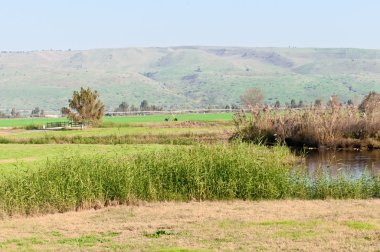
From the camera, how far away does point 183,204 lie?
22766mm

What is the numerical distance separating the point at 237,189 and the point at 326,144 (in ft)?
102

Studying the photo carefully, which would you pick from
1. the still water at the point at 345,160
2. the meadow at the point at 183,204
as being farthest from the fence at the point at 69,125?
the meadow at the point at 183,204

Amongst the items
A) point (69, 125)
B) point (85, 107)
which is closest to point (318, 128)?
point (85, 107)

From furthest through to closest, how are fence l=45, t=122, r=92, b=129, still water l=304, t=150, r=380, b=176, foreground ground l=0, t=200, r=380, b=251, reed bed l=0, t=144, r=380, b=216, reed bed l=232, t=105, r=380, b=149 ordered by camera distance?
1. fence l=45, t=122, r=92, b=129
2. reed bed l=232, t=105, r=380, b=149
3. still water l=304, t=150, r=380, b=176
4. reed bed l=0, t=144, r=380, b=216
5. foreground ground l=0, t=200, r=380, b=251

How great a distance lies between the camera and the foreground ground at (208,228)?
1544 centimetres

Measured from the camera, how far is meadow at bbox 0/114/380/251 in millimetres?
16156

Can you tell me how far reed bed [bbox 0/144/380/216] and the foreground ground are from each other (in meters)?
1.15

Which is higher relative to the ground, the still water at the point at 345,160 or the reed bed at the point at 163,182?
the reed bed at the point at 163,182

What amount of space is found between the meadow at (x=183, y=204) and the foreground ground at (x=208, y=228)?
28 millimetres

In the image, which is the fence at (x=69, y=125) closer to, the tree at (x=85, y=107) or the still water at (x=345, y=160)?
the tree at (x=85, y=107)

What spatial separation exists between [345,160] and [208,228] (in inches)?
1067

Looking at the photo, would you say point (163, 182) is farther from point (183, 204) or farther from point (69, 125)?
point (69, 125)

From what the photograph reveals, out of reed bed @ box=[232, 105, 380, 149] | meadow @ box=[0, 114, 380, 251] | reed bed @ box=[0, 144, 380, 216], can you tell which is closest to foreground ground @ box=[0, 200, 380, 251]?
meadow @ box=[0, 114, 380, 251]

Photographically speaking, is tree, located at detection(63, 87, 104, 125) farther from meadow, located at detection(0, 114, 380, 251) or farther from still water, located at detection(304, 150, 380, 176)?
meadow, located at detection(0, 114, 380, 251)
